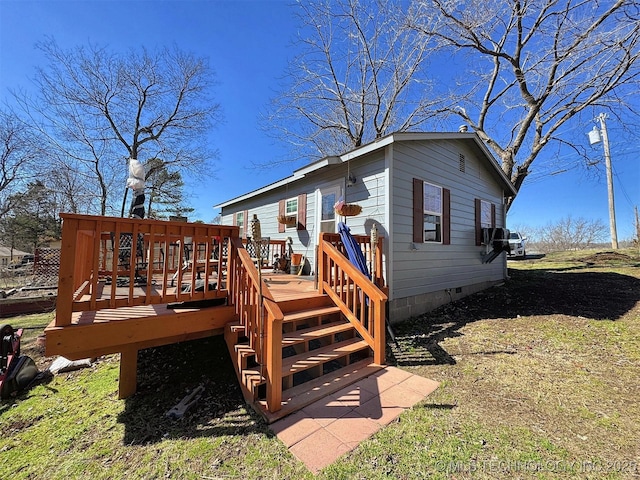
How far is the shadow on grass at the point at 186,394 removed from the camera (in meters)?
2.53

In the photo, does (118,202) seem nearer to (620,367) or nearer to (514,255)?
(620,367)

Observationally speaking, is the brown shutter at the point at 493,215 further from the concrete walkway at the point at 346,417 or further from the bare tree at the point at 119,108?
the bare tree at the point at 119,108

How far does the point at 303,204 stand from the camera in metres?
7.80

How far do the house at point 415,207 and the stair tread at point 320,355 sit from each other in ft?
5.62

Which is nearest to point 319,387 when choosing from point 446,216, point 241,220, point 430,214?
point 430,214

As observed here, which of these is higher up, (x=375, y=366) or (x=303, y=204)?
(x=303, y=204)

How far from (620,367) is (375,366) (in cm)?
297

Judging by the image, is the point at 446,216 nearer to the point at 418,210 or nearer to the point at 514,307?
the point at 418,210

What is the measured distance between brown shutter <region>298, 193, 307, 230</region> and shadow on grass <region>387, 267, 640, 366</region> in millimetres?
3821

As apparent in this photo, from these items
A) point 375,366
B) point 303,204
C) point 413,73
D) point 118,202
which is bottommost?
point 375,366

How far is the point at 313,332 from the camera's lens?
3576 millimetres

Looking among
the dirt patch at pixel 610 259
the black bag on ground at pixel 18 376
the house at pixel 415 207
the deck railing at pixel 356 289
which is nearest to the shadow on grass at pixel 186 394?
the black bag on ground at pixel 18 376

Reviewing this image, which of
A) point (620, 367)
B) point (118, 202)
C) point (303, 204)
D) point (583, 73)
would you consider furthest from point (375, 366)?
point (118, 202)

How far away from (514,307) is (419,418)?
5034 mm
